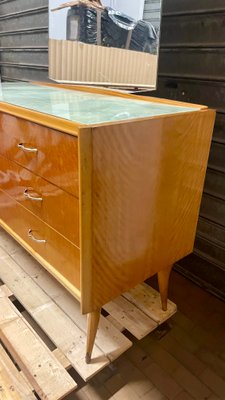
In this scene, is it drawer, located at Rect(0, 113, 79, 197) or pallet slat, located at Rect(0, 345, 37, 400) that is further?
pallet slat, located at Rect(0, 345, 37, 400)

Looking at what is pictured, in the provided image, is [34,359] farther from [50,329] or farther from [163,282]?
[163,282]

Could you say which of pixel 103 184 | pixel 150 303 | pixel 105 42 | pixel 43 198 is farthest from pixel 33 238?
pixel 105 42

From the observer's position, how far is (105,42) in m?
1.59

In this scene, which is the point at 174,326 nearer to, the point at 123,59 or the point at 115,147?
the point at 115,147

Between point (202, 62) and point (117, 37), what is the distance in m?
0.51

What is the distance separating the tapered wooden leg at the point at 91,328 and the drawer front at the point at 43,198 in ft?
0.80

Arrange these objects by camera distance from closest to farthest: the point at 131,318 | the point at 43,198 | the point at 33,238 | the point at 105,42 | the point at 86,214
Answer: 1. the point at 86,214
2. the point at 43,198
3. the point at 33,238
4. the point at 131,318
5. the point at 105,42

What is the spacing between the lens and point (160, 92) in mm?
1386

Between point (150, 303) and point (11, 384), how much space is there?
1.94 ft

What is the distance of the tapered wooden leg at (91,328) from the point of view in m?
0.95

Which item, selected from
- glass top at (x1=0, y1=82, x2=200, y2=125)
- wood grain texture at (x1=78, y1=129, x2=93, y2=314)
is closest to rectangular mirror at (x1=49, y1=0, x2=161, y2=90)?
glass top at (x1=0, y1=82, x2=200, y2=125)

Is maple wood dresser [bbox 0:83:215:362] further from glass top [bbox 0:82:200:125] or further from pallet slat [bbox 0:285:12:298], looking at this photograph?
pallet slat [bbox 0:285:12:298]

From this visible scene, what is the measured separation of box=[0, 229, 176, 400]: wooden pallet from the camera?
968 mm

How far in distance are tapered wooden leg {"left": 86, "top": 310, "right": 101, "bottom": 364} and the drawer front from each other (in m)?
0.25
